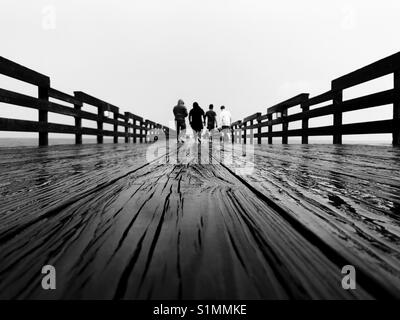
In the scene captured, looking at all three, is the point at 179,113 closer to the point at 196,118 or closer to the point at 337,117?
the point at 196,118

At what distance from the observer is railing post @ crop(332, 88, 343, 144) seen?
18.2ft

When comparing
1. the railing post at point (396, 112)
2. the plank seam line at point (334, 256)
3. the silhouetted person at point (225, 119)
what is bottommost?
the plank seam line at point (334, 256)

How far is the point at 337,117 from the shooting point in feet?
18.5

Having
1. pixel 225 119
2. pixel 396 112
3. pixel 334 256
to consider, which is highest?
pixel 225 119

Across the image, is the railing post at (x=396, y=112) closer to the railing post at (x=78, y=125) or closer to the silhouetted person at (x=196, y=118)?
the railing post at (x=78, y=125)

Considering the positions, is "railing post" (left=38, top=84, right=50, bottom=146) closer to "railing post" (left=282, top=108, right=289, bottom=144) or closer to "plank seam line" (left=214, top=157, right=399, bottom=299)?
"plank seam line" (left=214, top=157, right=399, bottom=299)

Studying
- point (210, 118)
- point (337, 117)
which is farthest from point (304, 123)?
point (210, 118)

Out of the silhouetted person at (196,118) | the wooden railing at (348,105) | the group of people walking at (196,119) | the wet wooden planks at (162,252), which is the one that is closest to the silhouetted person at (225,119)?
the group of people walking at (196,119)

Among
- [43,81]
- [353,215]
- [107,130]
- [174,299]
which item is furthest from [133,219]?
[107,130]

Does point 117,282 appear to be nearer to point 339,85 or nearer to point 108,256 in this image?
point 108,256

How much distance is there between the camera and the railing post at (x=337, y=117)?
18.2ft

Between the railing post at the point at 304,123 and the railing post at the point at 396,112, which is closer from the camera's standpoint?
the railing post at the point at 396,112

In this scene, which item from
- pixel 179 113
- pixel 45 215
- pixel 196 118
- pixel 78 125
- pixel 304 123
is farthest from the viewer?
pixel 179 113

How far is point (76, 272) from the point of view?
1.24 ft
